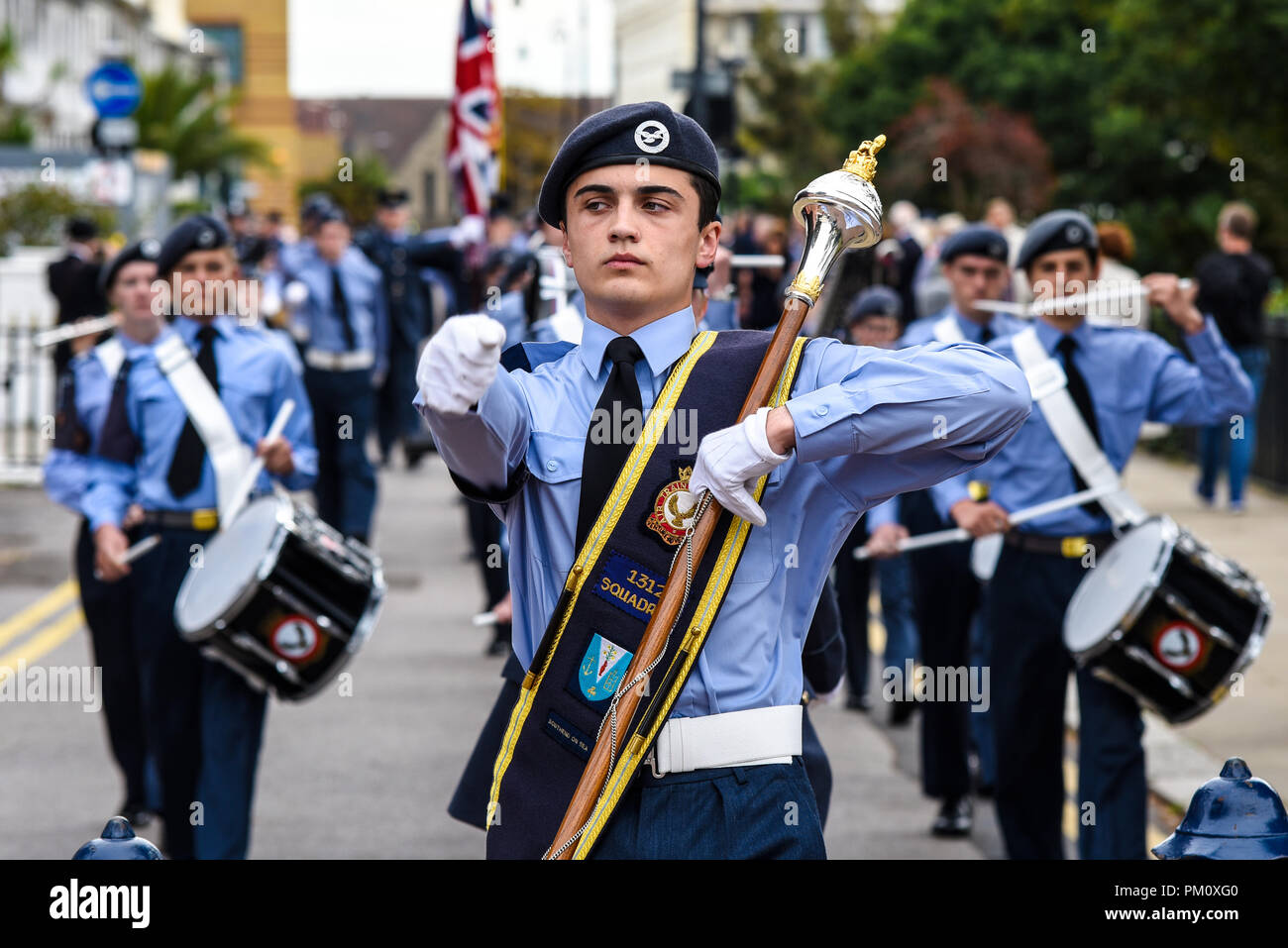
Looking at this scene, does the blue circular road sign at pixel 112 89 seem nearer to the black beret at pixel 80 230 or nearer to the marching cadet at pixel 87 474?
the black beret at pixel 80 230

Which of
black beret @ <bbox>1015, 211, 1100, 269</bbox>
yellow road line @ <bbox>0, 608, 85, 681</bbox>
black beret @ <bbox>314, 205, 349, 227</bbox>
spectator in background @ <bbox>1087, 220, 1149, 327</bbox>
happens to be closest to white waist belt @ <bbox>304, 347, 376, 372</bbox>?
black beret @ <bbox>314, 205, 349, 227</bbox>

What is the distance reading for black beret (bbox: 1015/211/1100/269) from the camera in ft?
21.1

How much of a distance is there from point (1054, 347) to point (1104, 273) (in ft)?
12.9

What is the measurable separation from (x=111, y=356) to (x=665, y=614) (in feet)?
15.6

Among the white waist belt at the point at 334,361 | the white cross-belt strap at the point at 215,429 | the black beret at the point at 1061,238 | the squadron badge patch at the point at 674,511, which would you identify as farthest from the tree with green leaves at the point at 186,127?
the squadron badge patch at the point at 674,511

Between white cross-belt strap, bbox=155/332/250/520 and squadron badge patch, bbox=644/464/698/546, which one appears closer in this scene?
squadron badge patch, bbox=644/464/698/546

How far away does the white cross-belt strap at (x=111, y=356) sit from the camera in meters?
7.25

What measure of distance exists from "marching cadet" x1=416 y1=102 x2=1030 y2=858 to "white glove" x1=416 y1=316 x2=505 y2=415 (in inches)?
5.9

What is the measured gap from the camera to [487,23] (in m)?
14.9

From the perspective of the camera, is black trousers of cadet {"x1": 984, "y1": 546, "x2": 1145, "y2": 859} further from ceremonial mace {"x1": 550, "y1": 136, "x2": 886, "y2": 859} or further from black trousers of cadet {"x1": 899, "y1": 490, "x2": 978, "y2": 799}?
ceremonial mace {"x1": 550, "y1": 136, "x2": 886, "y2": 859}

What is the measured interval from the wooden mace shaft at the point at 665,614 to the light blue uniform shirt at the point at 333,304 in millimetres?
11467

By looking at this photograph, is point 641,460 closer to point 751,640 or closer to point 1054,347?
point 751,640

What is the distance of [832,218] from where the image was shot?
329 cm
